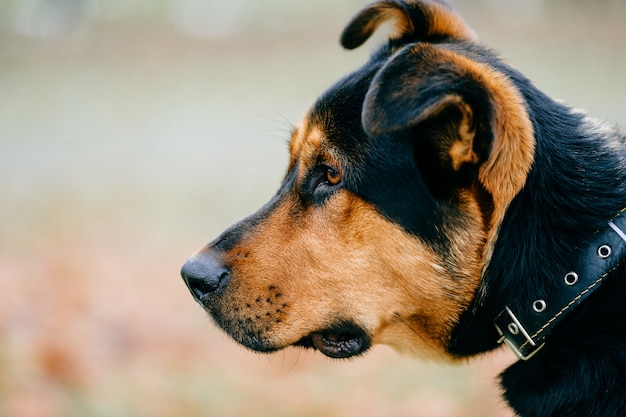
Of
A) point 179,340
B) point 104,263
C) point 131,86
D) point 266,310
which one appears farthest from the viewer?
point 131,86

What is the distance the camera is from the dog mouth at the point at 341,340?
368cm

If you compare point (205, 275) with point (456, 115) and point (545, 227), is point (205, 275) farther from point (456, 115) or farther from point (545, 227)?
point (545, 227)

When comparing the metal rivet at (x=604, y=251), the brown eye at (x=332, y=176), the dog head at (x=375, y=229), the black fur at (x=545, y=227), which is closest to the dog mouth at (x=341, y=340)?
the dog head at (x=375, y=229)

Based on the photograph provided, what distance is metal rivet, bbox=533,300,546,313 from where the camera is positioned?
308 centimetres

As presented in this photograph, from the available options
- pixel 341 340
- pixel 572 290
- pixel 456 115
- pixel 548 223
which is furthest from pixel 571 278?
pixel 341 340

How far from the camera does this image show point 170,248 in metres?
9.51

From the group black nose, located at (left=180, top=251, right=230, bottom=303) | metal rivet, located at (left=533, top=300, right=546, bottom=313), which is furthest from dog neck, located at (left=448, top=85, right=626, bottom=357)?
black nose, located at (left=180, top=251, right=230, bottom=303)

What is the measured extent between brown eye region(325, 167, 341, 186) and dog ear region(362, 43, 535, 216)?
0.46 meters

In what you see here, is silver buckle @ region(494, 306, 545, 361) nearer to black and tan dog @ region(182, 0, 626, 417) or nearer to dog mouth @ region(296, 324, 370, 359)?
black and tan dog @ region(182, 0, 626, 417)

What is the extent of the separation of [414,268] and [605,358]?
3.31 feet

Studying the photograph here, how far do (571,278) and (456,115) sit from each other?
943 millimetres

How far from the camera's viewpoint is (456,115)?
321cm

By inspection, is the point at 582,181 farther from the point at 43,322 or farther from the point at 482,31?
the point at 482,31

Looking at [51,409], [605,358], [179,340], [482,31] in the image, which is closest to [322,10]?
[482,31]
